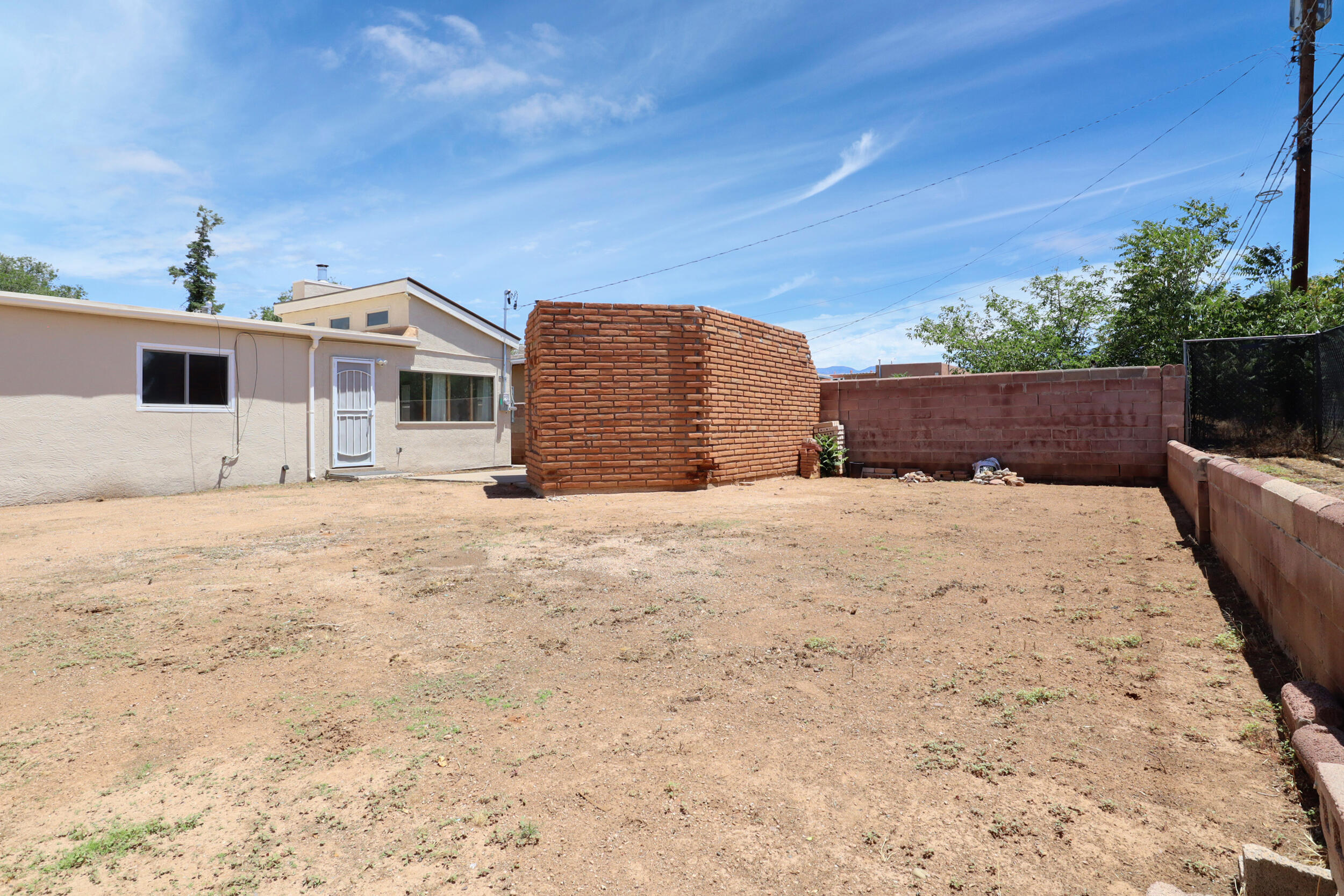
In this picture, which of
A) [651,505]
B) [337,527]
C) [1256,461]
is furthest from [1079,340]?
[337,527]

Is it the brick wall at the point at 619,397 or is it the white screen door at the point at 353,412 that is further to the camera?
the white screen door at the point at 353,412

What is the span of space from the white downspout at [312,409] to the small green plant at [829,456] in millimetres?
9780

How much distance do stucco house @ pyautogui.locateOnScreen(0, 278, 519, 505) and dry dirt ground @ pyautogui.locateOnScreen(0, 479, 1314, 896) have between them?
18.9 feet

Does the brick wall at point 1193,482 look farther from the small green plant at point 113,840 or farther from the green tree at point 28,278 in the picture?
the green tree at point 28,278

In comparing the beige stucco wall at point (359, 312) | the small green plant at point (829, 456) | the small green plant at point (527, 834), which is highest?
the beige stucco wall at point (359, 312)

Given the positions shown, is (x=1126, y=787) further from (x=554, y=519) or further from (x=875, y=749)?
(x=554, y=519)

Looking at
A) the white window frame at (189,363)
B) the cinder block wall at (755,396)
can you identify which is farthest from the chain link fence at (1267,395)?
the white window frame at (189,363)

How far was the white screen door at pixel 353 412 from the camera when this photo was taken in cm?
1363

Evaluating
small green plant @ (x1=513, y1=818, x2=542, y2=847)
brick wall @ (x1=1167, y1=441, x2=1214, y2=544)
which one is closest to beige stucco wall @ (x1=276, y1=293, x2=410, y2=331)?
brick wall @ (x1=1167, y1=441, x2=1214, y2=544)

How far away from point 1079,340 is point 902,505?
66.2 feet

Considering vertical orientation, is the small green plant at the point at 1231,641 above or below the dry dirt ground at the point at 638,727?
above

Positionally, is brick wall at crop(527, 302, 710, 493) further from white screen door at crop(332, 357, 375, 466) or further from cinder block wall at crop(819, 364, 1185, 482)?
white screen door at crop(332, 357, 375, 466)

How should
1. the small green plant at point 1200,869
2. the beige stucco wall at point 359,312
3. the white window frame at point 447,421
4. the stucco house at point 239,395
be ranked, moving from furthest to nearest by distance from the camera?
the beige stucco wall at point 359,312 < the white window frame at point 447,421 < the stucco house at point 239,395 < the small green plant at point 1200,869

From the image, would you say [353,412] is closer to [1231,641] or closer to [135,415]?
A: [135,415]
